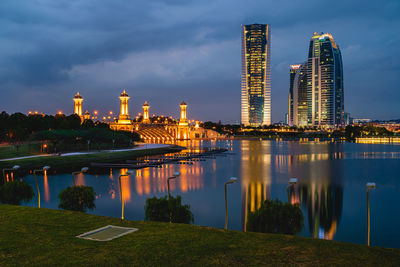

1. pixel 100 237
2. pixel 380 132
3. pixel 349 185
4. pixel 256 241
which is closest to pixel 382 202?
pixel 349 185

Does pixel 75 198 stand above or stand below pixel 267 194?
above

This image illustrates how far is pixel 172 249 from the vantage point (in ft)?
26.1

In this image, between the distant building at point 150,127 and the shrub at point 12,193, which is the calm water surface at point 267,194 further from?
the distant building at point 150,127

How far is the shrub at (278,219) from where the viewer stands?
430 inches

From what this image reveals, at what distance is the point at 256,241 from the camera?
8.67 m

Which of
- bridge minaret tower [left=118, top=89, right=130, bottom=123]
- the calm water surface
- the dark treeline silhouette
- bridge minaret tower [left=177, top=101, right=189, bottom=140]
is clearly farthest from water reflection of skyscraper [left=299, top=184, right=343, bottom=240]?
bridge minaret tower [left=177, top=101, right=189, bottom=140]

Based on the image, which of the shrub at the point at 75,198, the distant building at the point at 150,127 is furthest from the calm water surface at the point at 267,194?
the distant building at the point at 150,127

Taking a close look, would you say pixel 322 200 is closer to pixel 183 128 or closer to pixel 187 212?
pixel 187 212

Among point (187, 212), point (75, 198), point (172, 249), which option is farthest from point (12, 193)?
point (172, 249)

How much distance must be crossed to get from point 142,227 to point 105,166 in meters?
37.2

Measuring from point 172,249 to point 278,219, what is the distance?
4392mm

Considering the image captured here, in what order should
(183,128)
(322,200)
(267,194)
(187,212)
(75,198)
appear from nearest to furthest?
1. (187,212)
2. (75,198)
3. (322,200)
4. (267,194)
5. (183,128)

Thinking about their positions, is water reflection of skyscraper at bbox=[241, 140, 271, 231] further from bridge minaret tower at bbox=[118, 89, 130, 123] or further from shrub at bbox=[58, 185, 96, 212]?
bridge minaret tower at bbox=[118, 89, 130, 123]

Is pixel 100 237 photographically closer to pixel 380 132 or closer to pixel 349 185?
pixel 349 185
